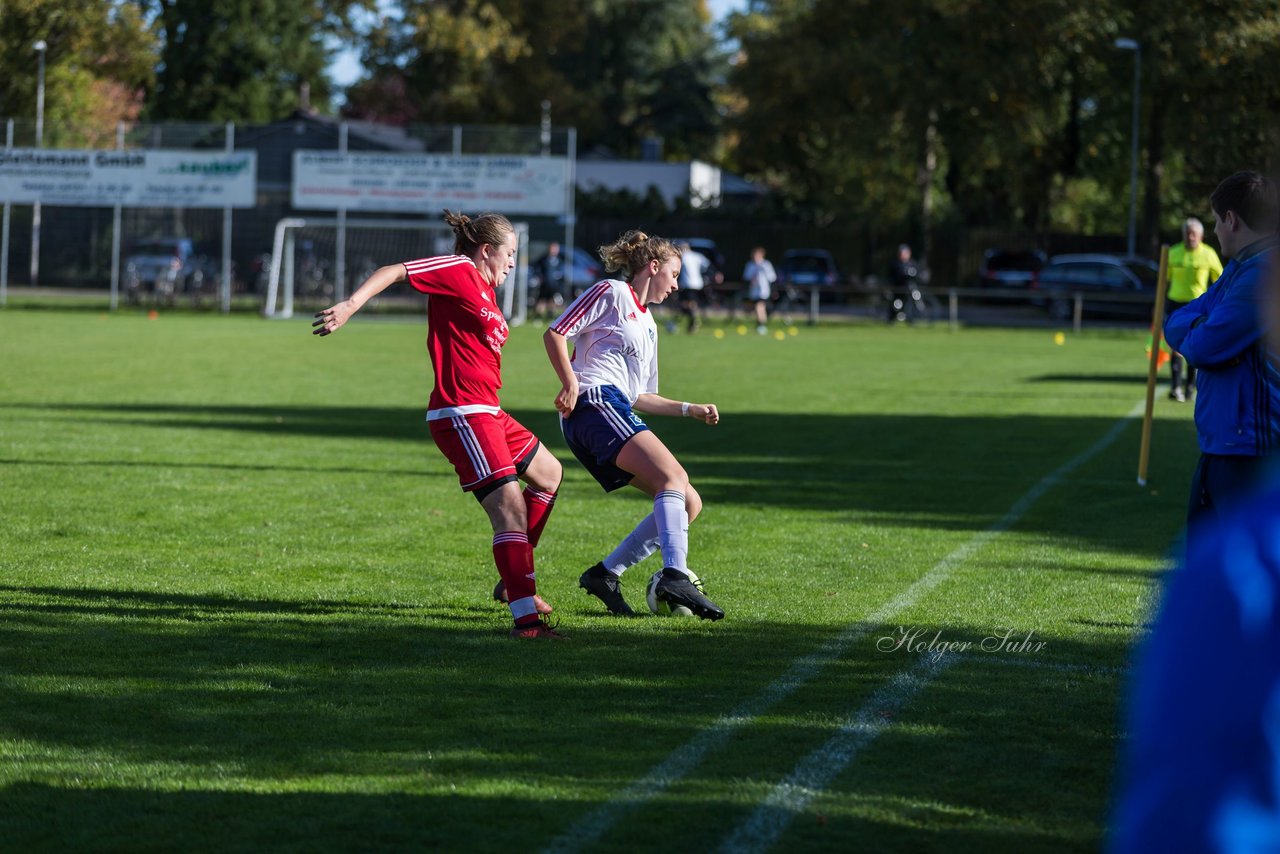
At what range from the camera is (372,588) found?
762cm

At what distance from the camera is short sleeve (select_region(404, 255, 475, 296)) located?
6262 millimetres

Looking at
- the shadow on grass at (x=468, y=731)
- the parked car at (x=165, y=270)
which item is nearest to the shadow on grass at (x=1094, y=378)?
the shadow on grass at (x=468, y=731)

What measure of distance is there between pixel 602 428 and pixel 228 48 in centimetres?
6749

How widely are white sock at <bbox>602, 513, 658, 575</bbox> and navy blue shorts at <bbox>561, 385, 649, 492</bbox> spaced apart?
25 centimetres

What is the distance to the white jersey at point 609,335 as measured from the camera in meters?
6.75

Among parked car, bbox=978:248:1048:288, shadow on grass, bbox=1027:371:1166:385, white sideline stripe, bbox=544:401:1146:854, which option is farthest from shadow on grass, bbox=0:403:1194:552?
parked car, bbox=978:248:1048:288

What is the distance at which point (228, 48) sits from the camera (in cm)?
6938

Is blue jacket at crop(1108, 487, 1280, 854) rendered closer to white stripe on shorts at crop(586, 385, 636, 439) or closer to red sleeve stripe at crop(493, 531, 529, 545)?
red sleeve stripe at crop(493, 531, 529, 545)

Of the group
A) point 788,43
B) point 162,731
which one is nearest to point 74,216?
point 788,43

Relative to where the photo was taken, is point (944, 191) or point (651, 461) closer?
point (651, 461)

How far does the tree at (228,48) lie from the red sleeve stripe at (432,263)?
63.8m

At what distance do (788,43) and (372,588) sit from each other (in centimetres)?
4596

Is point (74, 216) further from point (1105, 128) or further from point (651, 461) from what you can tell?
point (651, 461)

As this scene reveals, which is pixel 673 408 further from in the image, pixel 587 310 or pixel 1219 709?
pixel 1219 709
